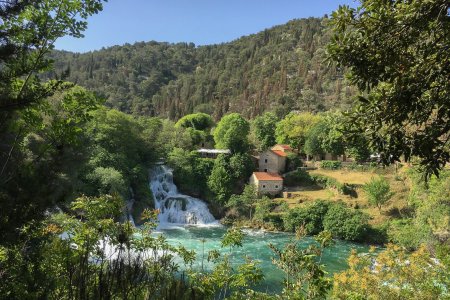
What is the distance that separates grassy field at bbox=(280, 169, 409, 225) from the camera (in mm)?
30906

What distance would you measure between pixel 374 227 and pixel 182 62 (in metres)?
146

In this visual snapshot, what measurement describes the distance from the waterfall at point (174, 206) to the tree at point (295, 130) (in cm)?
2095

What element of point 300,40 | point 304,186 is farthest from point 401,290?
point 300,40

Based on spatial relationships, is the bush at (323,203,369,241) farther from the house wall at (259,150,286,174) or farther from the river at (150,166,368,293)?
the house wall at (259,150,286,174)

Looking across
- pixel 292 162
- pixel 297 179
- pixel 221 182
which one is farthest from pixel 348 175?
pixel 221 182

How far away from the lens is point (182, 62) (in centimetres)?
16338

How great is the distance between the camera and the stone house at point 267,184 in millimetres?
37125

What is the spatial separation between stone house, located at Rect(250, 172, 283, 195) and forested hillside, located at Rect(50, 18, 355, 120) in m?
43.6

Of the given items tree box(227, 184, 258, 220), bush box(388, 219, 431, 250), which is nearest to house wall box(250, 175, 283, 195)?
tree box(227, 184, 258, 220)

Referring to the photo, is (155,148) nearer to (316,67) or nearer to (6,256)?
(6,256)

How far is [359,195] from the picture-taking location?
114ft

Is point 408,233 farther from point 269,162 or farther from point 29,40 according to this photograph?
point 29,40

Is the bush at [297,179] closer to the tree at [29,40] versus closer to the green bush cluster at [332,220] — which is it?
the green bush cluster at [332,220]

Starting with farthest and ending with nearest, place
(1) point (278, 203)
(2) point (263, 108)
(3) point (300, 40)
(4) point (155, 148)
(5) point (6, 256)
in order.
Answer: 1. (3) point (300, 40)
2. (2) point (263, 108)
3. (4) point (155, 148)
4. (1) point (278, 203)
5. (5) point (6, 256)
